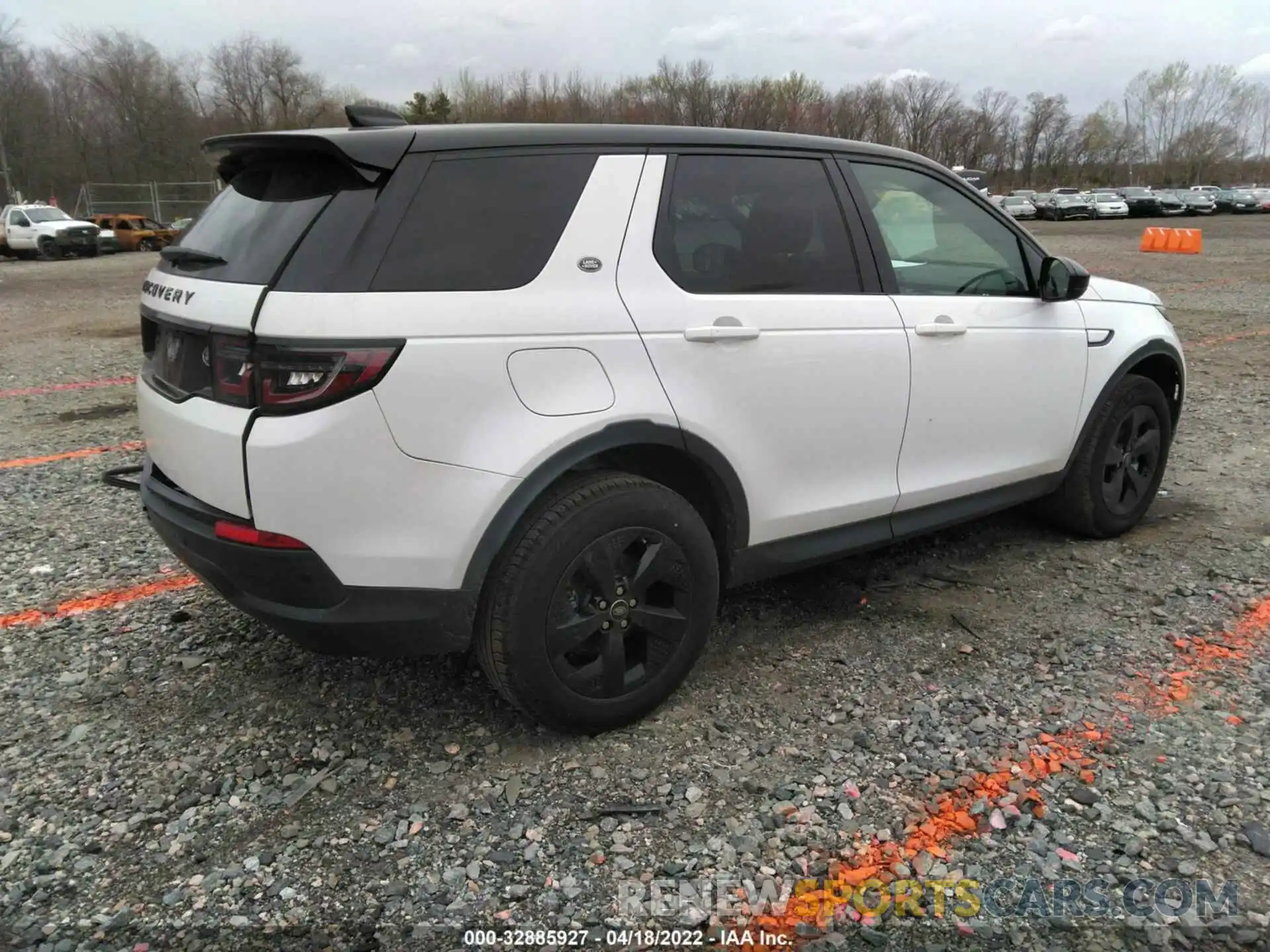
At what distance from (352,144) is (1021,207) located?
162ft

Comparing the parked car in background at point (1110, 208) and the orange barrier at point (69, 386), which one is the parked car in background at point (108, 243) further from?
the parked car in background at point (1110, 208)

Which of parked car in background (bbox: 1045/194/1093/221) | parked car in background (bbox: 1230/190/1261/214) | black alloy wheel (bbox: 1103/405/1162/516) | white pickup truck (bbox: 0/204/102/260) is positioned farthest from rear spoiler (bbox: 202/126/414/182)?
parked car in background (bbox: 1230/190/1261/214)

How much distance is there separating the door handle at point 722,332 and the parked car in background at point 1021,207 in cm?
4608

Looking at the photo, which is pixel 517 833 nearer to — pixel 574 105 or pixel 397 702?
pixel 397 702

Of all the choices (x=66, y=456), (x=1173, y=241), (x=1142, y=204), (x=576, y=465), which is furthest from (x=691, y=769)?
(x=1142, y=204)

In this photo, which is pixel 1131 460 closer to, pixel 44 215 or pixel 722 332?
pixel 722 332

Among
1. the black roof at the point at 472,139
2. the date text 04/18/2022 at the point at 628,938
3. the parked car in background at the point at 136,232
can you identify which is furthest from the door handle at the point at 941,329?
the parked car in background at the point at 136,232

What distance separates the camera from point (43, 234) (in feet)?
99.7

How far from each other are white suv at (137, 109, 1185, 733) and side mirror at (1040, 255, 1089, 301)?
20.4 inches

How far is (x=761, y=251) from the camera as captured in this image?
300cm

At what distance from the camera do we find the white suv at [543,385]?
2.32 metres

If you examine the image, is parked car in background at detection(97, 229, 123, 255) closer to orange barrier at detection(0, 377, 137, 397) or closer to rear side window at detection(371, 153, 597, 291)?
orange barrier at detection(0, 377, 137, 397)

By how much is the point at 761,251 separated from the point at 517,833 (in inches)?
76.1

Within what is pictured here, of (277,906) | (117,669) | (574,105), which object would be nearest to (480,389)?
(277,906)
